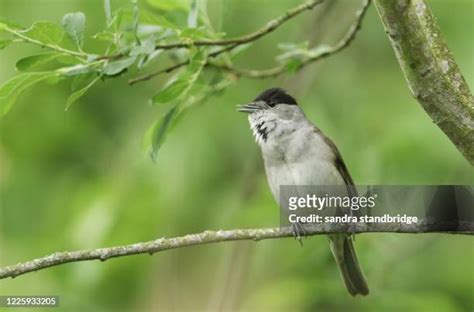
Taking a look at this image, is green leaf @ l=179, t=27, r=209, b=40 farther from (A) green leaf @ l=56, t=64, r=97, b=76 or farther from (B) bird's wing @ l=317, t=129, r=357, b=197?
(B) bird's wing @ l=317, t=129, r=357, b=197

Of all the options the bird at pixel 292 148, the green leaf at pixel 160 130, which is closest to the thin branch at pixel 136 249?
the green leaf at pixel 160 130

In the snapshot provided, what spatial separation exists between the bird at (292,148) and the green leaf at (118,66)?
97 cm

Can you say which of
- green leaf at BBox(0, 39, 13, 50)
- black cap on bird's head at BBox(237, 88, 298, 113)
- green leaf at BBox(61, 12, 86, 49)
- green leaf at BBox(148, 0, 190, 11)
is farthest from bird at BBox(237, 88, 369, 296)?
green leaf at BBox(0, 39, 13, 50)

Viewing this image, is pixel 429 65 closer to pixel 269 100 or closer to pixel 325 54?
pixel 325 54

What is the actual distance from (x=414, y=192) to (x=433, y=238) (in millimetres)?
949

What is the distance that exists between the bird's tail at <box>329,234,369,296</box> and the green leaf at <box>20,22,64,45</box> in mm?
1593

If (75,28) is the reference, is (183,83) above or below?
below

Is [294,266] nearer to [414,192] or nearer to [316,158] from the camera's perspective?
[316,158]

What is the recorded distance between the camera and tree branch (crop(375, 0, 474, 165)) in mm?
2066

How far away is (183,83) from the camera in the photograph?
2.66 meters

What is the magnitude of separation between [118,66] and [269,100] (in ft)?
3.76

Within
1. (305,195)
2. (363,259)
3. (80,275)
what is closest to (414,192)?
(305,195)

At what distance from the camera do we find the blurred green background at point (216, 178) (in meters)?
3.77

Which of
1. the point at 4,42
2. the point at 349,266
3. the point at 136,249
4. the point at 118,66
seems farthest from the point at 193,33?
the point at 349,266
